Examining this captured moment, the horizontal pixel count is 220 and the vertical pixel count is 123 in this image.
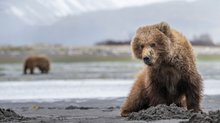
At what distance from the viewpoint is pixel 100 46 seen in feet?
212

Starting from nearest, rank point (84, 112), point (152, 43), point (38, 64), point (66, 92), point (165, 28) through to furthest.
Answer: point (152, 43) → point (165, 28) → point (84, 112) → point (66, 92) → point (38, 64)

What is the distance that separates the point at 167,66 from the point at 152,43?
437 mm

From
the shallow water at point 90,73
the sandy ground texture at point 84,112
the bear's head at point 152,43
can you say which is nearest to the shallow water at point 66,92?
the sandy ground texture at point 84,112

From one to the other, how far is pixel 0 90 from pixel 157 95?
9977 millimetres

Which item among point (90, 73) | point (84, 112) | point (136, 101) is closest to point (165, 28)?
point (136, 101)

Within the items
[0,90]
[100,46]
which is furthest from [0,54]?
[0,90]

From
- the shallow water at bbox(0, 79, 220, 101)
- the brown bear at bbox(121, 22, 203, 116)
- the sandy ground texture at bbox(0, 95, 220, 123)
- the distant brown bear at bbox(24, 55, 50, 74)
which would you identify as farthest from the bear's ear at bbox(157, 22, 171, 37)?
the distant brown bear at bbox(24, 55, 50, 74)

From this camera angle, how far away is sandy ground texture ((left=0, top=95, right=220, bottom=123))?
9375 mm

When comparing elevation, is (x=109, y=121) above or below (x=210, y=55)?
below

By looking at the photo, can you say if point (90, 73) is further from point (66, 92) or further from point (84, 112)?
point (84, 112)

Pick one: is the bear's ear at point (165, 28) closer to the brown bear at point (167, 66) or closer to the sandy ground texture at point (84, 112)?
the brown bear at point (167, 66)

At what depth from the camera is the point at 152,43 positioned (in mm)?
9773

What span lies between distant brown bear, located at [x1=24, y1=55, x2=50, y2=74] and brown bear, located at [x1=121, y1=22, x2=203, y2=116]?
2335cm

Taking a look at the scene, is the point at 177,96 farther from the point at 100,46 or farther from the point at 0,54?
the point at 100,46
